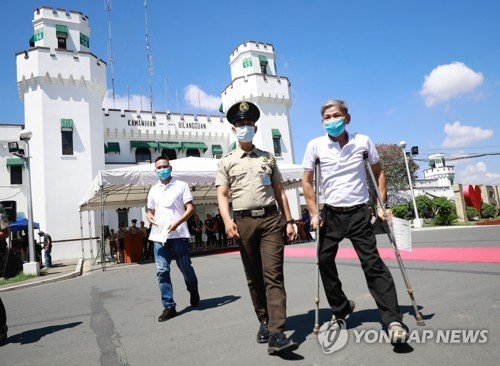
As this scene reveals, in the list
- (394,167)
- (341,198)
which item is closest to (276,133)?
(394,167)

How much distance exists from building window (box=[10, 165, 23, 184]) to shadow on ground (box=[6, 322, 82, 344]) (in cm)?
2383

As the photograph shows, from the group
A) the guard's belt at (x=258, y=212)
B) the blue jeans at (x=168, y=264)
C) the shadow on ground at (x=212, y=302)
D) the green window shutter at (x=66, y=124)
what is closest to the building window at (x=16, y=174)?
the green window shutter at (x=66, y=124)

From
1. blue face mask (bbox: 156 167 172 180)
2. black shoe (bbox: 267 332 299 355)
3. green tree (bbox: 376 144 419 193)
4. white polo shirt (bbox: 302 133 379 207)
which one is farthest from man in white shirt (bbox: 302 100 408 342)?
green tree (bbox: 376 144 419 193)

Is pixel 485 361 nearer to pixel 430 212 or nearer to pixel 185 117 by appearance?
pixel 430 212

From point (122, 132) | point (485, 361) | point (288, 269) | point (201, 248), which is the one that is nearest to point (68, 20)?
point (122, 132)

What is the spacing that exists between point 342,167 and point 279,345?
60.1 inches

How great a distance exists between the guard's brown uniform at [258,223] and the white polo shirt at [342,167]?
431 millimetres

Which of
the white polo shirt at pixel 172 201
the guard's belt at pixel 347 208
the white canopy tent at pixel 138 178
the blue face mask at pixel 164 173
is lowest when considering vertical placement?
the guard's belt at pixel 347 208

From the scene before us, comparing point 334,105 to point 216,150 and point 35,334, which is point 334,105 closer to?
point 35,334

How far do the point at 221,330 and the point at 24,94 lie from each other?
24.5 metres

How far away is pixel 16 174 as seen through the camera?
2436 cm

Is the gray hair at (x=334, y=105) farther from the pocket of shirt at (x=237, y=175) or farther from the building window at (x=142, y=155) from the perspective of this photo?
the building window at (x=142, y=155)

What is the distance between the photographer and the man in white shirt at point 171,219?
4.37m

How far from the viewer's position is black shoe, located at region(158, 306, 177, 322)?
13.5ft
